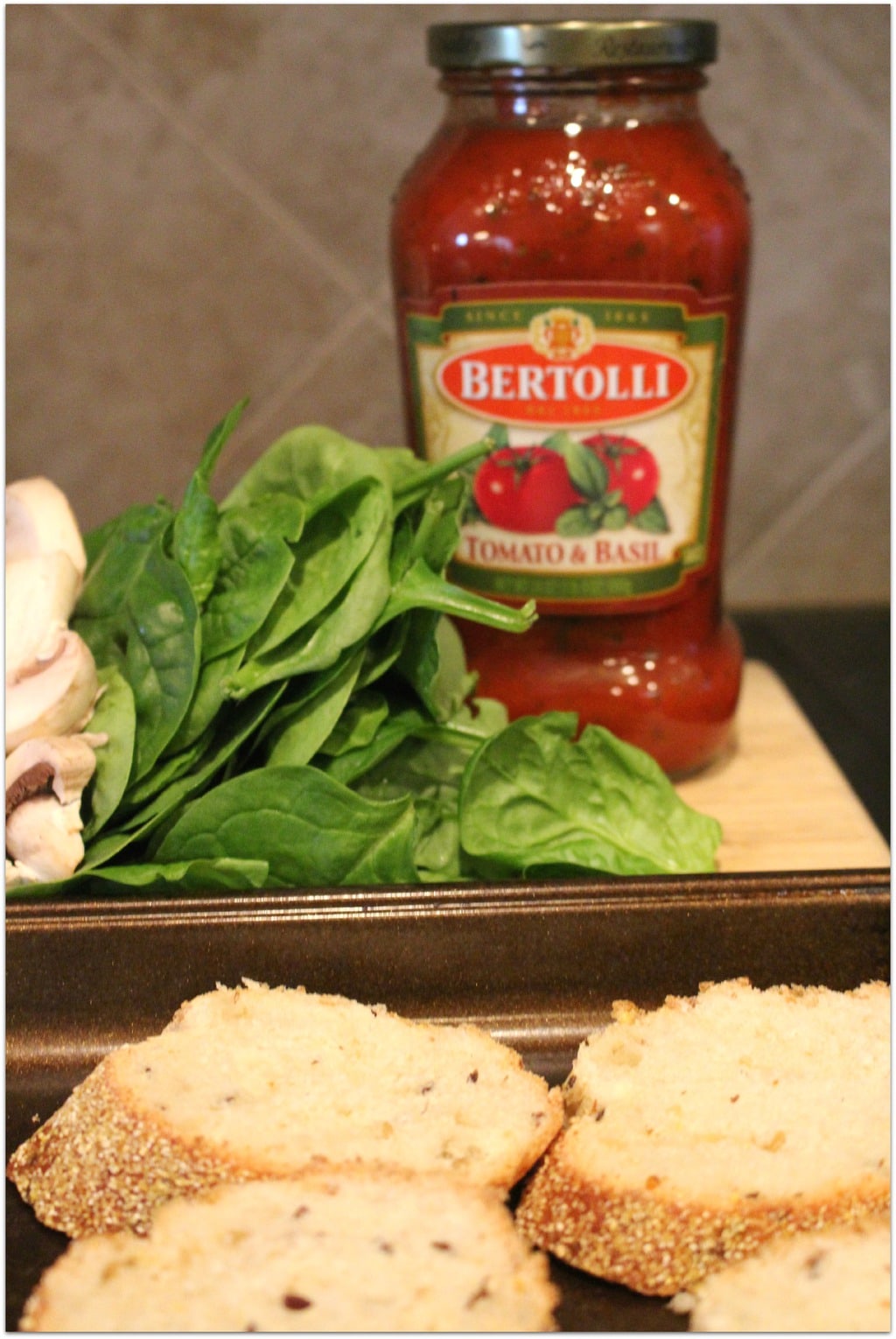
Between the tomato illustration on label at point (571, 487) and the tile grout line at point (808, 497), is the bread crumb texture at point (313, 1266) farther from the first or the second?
the tile grout line at point (808, 497)

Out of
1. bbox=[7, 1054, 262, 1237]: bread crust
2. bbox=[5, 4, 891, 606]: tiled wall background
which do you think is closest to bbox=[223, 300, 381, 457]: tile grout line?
bbox=[5, 4, 891, 606]: tiled wall background

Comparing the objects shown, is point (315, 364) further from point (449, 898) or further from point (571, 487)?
point (449, 898)

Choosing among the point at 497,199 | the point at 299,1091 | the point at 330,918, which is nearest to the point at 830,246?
the point at 497,199

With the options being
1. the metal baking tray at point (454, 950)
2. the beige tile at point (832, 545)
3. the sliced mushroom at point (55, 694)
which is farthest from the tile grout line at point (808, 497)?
the sliced mushroom at point (55, 694)

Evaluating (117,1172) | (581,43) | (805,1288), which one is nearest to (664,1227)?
(805,1288)

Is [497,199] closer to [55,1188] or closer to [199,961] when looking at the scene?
[199,961]
